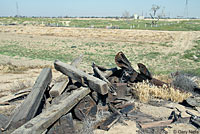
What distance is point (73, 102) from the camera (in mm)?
3975

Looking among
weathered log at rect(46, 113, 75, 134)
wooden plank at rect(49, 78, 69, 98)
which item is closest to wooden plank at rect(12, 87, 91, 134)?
weathered log at rect(46, 113, 75, 134)

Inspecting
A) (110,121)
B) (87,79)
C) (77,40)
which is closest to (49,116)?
(87,79)

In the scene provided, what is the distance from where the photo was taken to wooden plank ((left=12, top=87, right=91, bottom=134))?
292cm

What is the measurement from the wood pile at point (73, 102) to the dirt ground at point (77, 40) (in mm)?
451

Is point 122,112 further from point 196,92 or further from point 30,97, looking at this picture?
point 196,92

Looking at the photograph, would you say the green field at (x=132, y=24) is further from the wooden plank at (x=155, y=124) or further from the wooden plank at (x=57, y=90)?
the wooden plank at (x=57, y=90)

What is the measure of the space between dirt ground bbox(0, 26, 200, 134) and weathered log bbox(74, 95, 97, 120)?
421 mm

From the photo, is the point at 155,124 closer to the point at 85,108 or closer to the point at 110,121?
the point at 110,121

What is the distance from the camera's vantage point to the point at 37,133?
298 cm

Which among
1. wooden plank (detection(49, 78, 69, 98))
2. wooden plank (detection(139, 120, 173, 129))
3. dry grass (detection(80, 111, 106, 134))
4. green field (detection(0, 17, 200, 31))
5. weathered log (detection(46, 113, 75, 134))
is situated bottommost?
wooden plank (detection(139, 120, 173, 129))

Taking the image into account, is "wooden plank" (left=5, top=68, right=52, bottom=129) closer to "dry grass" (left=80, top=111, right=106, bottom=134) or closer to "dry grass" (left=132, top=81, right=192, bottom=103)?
"dry grass" (left=80, top=111, right=106, bottom=134)

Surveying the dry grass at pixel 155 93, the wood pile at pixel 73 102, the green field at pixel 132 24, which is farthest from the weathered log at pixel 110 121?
the green field at pixel 132 24

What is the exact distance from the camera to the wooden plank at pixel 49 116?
2.92 meters

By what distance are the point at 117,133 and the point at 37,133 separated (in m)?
1.82
